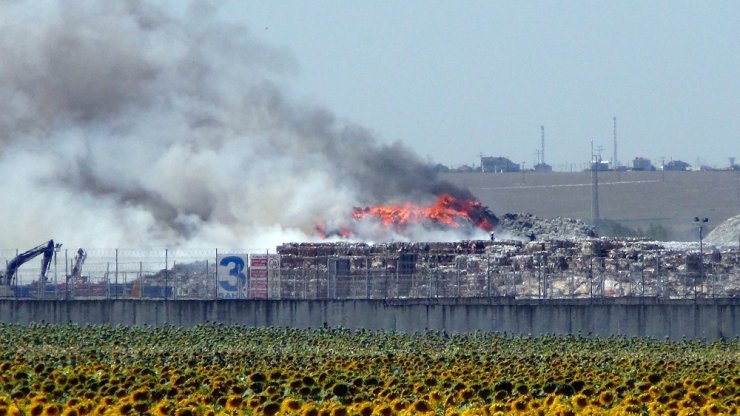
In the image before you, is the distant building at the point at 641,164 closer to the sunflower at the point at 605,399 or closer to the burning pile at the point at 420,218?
the burning pile at the point at 420,218

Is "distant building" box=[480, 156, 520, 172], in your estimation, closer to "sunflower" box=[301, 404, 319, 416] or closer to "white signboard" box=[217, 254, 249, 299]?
"white signboard" box=[217, 254, 249, 299]

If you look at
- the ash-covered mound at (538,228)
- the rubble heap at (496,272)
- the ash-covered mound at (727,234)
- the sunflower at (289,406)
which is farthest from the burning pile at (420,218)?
the sunflower at (289,406)

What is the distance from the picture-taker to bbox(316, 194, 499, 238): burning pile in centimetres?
7288

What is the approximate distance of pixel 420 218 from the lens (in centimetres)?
7356

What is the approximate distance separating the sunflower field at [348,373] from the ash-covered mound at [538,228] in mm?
35021

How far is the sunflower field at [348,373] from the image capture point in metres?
17.2

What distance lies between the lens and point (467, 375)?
80.0ft

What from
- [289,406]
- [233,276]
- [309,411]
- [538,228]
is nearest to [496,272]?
[233,276]

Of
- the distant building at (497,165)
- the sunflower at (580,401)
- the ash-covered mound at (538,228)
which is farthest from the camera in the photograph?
the distant building at (497,165)

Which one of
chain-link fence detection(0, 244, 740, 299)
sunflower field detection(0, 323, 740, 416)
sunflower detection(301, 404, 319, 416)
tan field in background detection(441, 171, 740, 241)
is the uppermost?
tan field in background detection(441, 171, 740, 241)

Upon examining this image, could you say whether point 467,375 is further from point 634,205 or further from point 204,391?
point 634,205

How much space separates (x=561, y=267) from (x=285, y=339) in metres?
17.6

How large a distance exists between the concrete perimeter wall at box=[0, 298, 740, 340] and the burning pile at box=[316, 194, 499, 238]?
28.0 meters

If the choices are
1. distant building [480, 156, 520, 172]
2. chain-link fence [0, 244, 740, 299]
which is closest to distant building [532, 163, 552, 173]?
distant building [480, 156, 520, 172]
